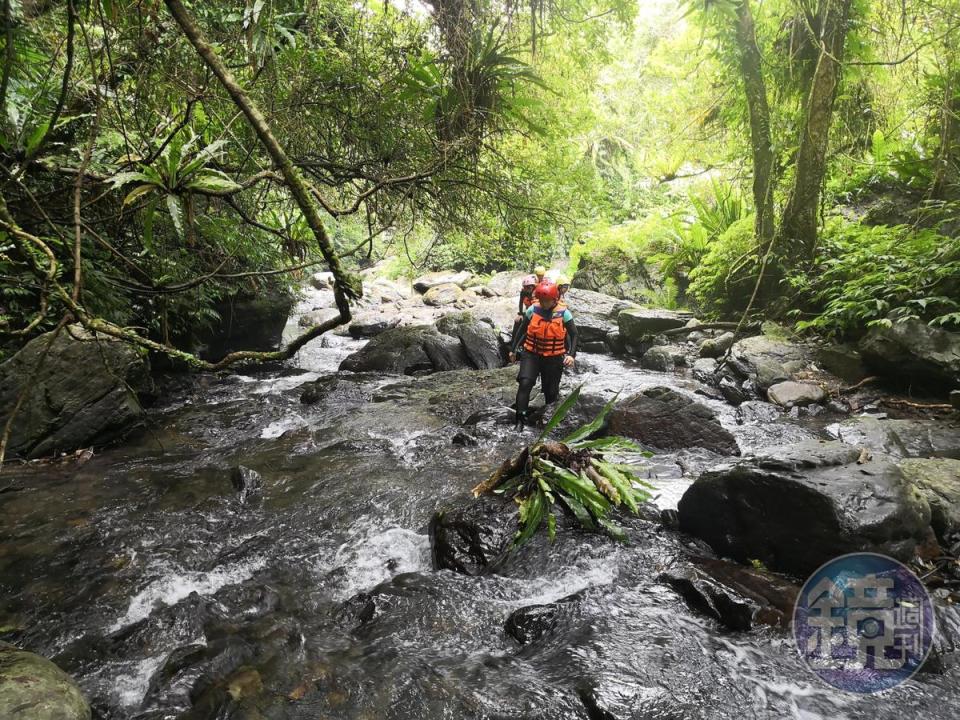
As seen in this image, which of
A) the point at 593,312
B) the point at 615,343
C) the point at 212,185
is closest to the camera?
the point at 212,185

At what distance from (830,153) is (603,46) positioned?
6124 mm

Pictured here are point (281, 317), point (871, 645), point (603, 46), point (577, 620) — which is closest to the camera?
point (871, 645)

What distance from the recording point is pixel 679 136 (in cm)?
1223

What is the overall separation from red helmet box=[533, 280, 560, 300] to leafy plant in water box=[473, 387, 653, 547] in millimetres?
2190

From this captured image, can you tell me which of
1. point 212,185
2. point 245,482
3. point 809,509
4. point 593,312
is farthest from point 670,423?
point 593,312

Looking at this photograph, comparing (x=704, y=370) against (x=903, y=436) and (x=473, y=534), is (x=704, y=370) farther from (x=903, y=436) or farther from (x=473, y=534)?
(x=473, y=534)

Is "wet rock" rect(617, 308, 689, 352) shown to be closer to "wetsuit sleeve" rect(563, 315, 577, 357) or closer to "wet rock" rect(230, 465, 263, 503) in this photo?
"wetsuit sleeve" rect(563, 315, 577, 357)

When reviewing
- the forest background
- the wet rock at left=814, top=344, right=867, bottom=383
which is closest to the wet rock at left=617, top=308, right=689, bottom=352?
the forest background

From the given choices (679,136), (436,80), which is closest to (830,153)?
(679,136)

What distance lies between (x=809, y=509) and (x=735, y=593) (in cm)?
74

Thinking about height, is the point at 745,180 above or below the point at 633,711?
above

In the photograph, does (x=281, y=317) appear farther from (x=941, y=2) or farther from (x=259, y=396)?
(x=941, y=2)

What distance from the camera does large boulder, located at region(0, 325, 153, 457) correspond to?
502 centimetres

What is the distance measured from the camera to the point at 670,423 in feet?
19.2
